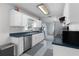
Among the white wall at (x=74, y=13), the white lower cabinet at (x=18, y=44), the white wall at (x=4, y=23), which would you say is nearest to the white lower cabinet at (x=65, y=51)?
the white wall at (x=74, y=13)

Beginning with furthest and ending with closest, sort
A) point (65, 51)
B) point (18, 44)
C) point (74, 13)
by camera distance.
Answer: point (18, 44)
point (74, 13)
point (65, 51)

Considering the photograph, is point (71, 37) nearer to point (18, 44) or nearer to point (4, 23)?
point (18, 44)

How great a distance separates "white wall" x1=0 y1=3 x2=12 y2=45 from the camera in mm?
3481

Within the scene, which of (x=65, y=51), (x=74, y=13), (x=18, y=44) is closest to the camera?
(x=65, y=51)

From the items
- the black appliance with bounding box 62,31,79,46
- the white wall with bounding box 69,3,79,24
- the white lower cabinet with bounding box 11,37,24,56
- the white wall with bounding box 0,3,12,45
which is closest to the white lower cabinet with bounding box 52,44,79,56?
the black appliance with bounding box 62,31,79,46

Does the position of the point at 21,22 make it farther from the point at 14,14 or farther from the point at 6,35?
the point at 6,35

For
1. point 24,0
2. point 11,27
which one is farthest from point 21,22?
point 24,0

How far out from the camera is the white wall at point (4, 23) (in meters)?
3.48

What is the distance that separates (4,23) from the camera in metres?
3.65

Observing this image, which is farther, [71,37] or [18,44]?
[18,44]

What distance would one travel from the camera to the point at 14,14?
4.00m

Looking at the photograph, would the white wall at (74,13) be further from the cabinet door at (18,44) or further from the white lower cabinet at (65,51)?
the cabinet door at (18,44)

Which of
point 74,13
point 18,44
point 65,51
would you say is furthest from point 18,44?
point 74,13

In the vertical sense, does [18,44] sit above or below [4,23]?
below
